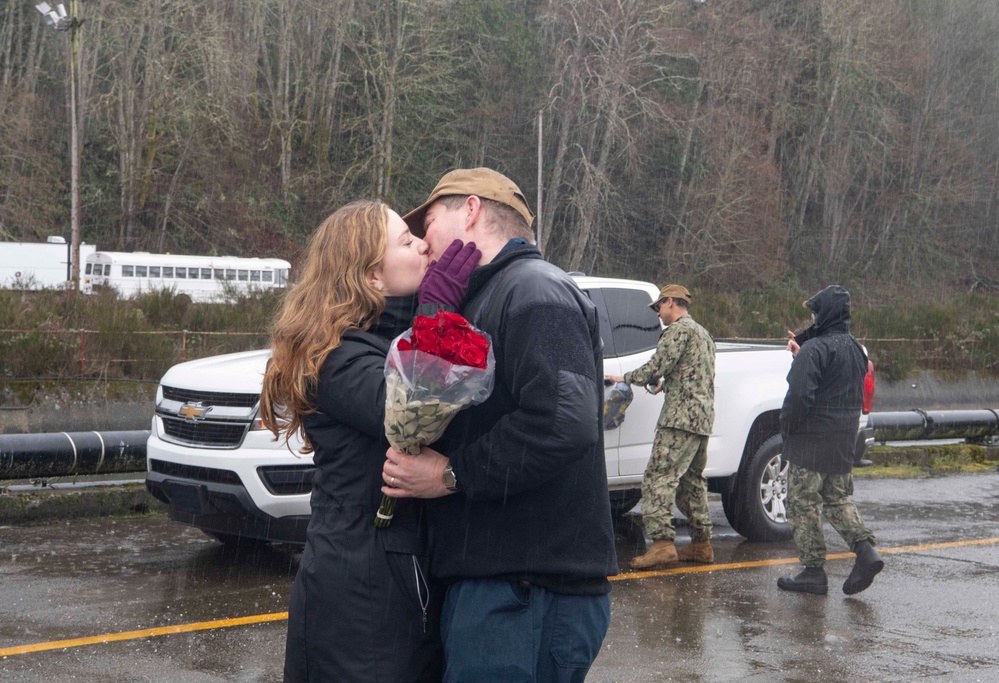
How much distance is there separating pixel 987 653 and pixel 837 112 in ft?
157

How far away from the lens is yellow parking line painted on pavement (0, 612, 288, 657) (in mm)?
5430

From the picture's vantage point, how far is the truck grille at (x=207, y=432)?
22.6 feet

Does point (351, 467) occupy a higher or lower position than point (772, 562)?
higher

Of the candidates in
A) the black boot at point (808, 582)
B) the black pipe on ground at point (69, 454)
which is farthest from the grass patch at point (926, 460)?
the black pipe on ground at point (69, 454)

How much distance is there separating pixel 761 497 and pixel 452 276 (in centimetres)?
660

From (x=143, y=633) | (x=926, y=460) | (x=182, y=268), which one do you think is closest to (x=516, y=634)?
(x=143, y=633)

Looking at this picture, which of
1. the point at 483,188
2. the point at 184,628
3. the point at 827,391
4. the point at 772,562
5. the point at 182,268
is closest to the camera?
the point at 483,188

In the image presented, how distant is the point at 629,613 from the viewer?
21.3 feet

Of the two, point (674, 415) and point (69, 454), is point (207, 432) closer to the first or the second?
point (69, 454)

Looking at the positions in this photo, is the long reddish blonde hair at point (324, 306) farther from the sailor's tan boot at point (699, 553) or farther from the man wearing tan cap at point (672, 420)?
the sailor's tan boot at point (699, 553)

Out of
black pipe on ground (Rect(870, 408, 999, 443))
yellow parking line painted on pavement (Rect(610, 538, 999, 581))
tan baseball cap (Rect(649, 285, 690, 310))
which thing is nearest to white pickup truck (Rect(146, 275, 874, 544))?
tan baseball cap (Rect(649, 285, 690, 310))

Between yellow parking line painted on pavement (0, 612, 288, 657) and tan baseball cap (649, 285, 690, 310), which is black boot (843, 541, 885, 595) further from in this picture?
yellow parking line painted on pavement (0, 612, 288, 657)

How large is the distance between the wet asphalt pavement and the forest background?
2414 centimetres

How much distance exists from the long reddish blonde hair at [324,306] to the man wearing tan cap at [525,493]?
315 millimetres
